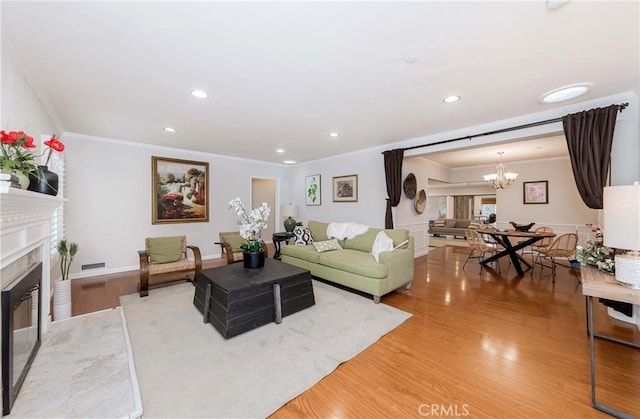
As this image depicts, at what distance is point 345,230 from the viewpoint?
451 cm

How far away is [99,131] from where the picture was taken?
13.0 ft

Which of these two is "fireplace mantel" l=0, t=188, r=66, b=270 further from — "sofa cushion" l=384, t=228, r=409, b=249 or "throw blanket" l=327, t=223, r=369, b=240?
"sofa cushion" l=384, t=228, r=409, b=249

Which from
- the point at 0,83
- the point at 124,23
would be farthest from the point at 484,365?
the point at 0,83

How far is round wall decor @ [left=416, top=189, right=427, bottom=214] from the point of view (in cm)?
598

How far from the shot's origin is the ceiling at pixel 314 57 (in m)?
1.51

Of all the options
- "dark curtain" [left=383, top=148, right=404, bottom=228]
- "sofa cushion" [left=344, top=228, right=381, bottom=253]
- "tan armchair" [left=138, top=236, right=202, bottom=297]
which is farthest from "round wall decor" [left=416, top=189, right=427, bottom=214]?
"tan armchair" [left=138, top=236, right=202, bottom=297]

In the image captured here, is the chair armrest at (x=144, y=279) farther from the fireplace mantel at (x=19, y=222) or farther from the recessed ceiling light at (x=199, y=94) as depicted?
the recessed ceiling light at (x=199, y=94)

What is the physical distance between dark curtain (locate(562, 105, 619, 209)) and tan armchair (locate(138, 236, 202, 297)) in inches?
207

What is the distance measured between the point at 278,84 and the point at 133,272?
4512mm

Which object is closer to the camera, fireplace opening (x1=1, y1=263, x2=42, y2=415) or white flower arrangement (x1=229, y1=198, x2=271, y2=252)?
fireplace opening (x1=1, y1=263, x2=42, y2=415)

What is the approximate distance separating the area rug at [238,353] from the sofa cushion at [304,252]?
3.19 feet

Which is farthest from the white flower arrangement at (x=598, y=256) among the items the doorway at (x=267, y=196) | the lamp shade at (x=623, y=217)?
the doorway at (x=267, y=196)

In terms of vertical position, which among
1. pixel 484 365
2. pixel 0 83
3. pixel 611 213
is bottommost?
pixel 484 365

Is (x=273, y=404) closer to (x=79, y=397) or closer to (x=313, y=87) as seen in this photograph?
(x=79, y=397)
